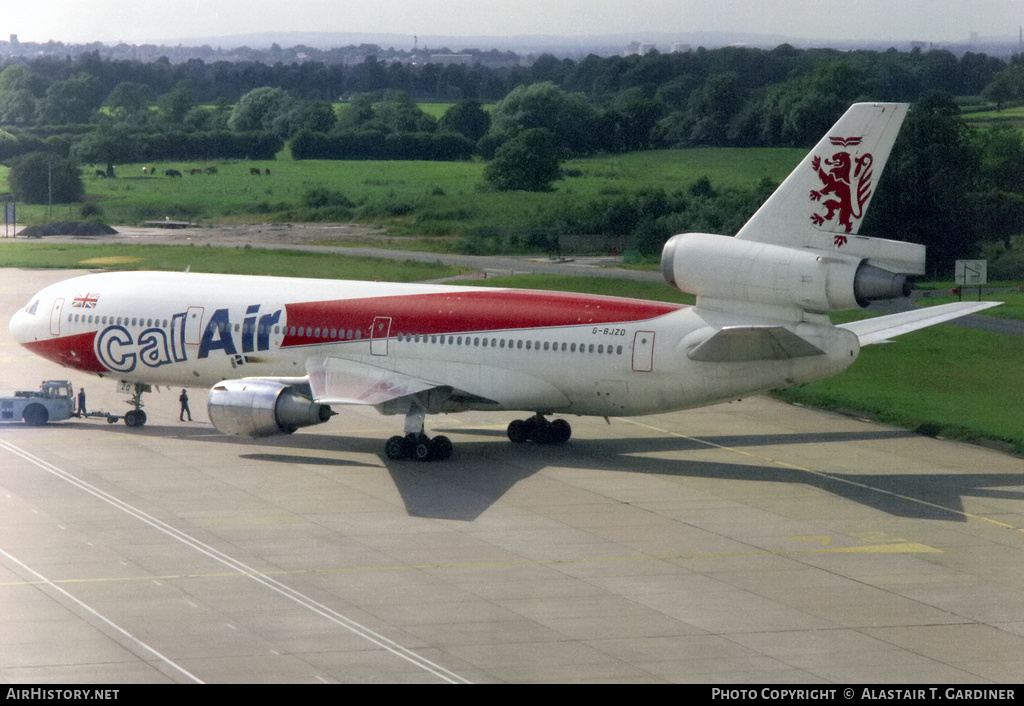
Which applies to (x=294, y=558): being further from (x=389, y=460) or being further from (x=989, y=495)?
(x=989, y=495)

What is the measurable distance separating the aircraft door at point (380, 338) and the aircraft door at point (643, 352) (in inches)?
299

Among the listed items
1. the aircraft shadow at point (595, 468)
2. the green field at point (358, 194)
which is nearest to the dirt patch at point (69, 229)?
the green field at point (358, 194)

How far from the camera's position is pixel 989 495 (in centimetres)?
3581

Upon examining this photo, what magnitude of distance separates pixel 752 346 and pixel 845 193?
4.71 metres

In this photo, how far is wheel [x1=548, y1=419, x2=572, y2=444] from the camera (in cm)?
4231

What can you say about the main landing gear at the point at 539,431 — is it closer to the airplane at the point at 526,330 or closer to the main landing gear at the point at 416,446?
the airplane at the point at 526,330

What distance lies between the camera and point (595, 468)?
3897 centimetres

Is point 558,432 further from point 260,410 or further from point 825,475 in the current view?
point 260,410

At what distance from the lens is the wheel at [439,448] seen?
129 ft

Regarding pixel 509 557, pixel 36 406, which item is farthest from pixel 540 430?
pixel 36 406

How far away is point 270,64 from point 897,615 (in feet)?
205

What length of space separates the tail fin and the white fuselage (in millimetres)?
2494

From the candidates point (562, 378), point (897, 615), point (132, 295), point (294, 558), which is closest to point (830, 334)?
point (562, 378)

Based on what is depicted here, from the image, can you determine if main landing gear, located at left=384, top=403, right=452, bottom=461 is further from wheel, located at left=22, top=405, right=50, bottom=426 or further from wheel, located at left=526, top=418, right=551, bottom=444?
wheel, located at left=22, top=405, right=50, bottom=426
